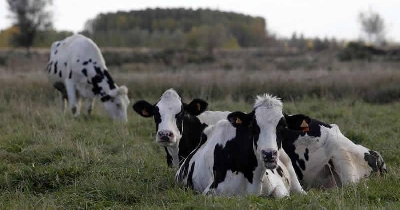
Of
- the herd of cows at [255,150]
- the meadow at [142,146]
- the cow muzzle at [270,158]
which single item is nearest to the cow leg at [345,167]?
the herd of cows at [255,150]

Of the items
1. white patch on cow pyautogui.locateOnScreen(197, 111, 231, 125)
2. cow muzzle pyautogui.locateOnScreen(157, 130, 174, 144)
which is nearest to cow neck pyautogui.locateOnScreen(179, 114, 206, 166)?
white patch on cow pyautogui.locateOnScreen(197, 111, 231, 125)

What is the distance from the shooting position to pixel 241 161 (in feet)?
21.6

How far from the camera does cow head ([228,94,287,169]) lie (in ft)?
19.2

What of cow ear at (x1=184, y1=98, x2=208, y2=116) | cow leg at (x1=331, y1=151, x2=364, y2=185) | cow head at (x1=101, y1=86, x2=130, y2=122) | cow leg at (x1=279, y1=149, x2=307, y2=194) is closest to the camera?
cow leg at (x1=279, y1=149, x2=307, y2=194)

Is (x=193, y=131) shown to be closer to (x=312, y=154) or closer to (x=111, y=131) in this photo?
(x=312, y=154)

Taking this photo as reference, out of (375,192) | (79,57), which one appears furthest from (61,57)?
(375,192)

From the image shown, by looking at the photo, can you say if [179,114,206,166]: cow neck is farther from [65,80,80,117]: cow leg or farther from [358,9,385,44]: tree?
[358,9,385,44]: tree

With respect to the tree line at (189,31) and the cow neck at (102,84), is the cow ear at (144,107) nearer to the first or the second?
the cow neck at (102,84)

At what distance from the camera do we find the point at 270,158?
5828mm

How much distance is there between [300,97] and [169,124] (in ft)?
38.8

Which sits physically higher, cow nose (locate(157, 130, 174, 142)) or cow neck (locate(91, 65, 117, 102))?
cow nose (locate(157, 130, 174, 142))

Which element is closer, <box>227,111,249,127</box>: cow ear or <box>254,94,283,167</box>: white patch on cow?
<box>254,94,283,167</box>: white patch on cow

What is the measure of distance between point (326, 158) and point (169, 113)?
2.20m

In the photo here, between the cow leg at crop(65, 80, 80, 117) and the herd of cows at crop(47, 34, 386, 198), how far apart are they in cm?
763
